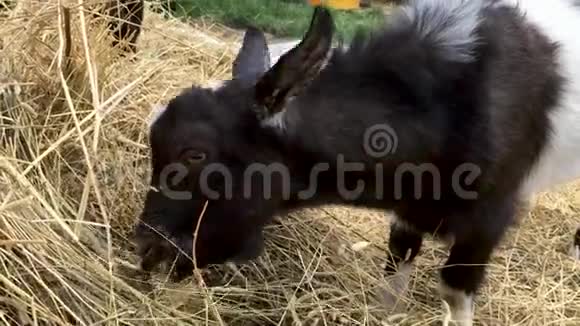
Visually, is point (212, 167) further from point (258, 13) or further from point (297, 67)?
point (258, 13)

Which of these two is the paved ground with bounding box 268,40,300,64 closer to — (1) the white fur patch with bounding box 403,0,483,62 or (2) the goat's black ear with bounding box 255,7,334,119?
(1) the white fur patch with bounding box 403,0,483,62

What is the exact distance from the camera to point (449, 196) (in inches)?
98.0

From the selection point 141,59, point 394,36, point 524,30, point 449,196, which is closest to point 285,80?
point 394,36

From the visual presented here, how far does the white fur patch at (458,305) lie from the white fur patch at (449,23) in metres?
0.75

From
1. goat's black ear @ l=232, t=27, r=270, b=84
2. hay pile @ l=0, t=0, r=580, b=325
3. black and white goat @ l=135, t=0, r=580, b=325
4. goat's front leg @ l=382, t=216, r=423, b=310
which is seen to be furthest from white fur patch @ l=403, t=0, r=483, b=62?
hay pile @ l=0, t=0, r=580, b=325

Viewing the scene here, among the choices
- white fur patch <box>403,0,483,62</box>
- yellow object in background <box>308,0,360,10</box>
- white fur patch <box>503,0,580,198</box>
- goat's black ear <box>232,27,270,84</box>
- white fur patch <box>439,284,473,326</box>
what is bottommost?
white fur patch <box>439,284,473,326</box>

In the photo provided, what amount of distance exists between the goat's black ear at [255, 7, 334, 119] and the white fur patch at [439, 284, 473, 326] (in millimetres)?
893

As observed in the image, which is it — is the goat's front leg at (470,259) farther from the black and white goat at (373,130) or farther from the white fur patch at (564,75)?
the white fur patch at (564,75)

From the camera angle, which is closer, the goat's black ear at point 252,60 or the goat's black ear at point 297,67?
the goat's black ear at point 297,67

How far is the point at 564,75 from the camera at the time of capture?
2605 millimetres

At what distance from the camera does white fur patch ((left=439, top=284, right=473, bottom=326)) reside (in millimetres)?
2762

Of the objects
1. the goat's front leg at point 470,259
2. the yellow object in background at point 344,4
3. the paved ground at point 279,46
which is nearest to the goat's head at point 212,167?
the goat's front leg at point 470,259

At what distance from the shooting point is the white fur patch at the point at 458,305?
276 cm

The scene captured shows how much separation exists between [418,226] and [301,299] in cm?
39
